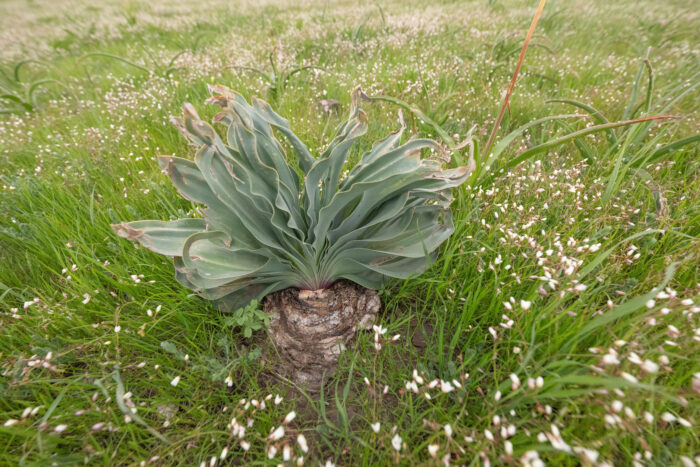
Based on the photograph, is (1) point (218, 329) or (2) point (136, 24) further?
(2) point (136, 24)

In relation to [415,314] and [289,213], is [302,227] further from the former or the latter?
[415,314]

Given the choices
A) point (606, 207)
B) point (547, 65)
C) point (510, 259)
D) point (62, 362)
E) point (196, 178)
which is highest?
point (547, 65)

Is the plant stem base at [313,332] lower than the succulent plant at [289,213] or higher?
lower

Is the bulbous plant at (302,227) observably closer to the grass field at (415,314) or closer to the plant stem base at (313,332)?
the plant stem base at (313,332)

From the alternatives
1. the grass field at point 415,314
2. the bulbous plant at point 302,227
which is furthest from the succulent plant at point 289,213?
the grass field at point 415,314

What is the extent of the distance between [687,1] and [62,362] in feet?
48.5

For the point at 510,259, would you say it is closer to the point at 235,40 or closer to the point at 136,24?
the point at 235,40

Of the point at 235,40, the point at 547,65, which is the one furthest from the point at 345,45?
the point at 547,65

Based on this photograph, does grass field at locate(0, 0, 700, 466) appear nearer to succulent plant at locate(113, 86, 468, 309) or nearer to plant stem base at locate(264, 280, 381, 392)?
plant stem base at locate(264, 280, 381, 392)

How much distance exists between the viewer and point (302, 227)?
1778mm

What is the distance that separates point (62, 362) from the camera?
1.64 m

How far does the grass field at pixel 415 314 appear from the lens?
3.94ft

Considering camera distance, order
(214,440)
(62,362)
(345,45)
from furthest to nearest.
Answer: (345,45) → (62,362) → (214,440)

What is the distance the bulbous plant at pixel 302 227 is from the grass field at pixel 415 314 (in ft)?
0.51
